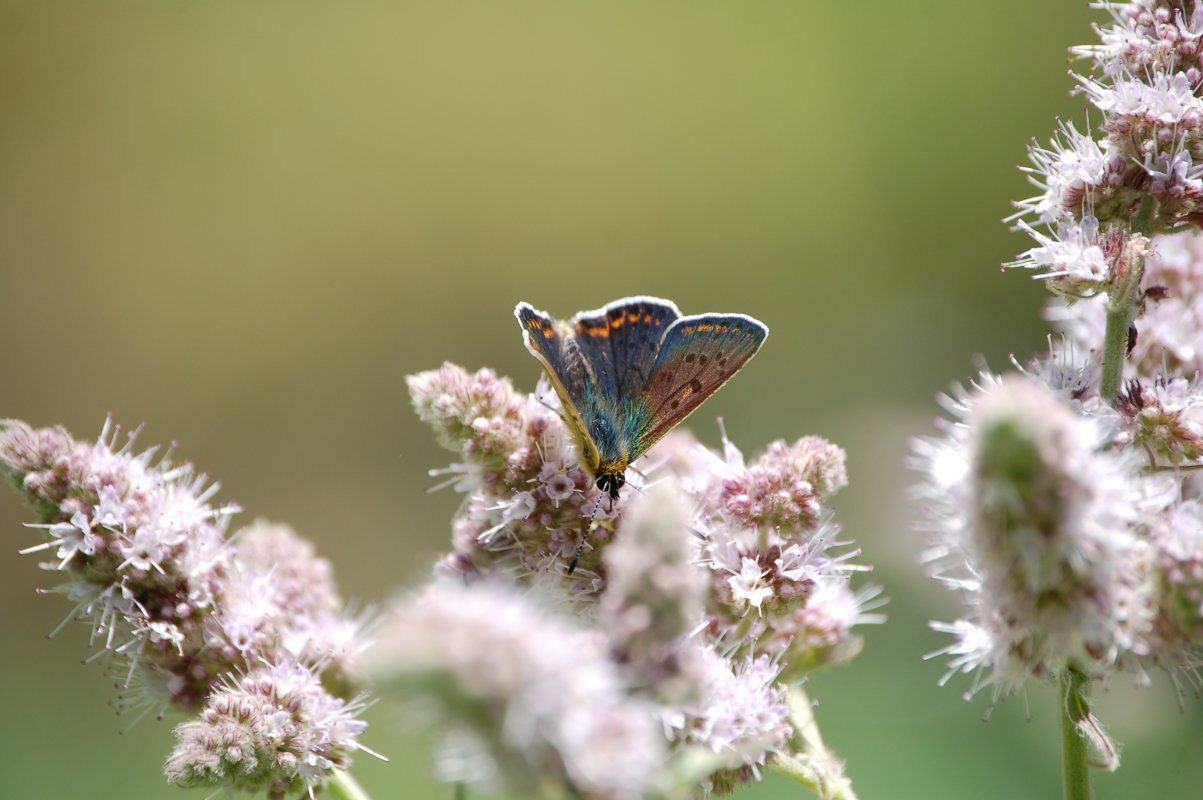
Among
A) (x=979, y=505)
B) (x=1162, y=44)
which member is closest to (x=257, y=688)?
(x=979, y=505)

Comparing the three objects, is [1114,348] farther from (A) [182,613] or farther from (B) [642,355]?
(A) [182,613]

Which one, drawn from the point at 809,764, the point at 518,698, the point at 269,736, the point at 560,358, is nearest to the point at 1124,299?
the point at 809,764

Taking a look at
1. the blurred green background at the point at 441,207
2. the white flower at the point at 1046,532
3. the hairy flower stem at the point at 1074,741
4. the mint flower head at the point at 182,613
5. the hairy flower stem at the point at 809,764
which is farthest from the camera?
the blurred green background at the point at 441,207

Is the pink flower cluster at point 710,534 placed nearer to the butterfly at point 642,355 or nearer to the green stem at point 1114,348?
the butterfly at point 642,355

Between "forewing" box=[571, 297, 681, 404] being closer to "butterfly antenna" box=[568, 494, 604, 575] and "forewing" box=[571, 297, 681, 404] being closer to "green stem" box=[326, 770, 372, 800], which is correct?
"butterfly antenna" box=[568, 494, 604, 575]

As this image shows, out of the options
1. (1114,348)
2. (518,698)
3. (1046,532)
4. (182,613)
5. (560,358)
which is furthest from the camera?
(560,358)

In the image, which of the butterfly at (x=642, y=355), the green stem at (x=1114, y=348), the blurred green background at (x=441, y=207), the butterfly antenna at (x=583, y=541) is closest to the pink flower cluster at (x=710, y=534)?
the butterfly antenna at (x=583, y=541)
